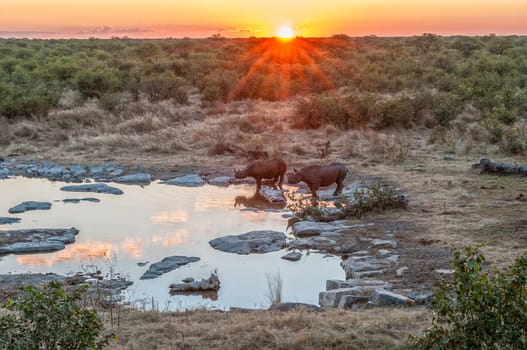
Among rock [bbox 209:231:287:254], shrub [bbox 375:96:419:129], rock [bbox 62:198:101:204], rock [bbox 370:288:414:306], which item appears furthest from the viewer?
shrub [bbox 375:96:419:129]

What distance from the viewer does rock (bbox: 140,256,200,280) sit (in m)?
9.48

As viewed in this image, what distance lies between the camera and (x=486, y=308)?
455 centimetres

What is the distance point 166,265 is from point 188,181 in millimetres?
6350

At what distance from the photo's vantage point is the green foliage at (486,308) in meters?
4.49

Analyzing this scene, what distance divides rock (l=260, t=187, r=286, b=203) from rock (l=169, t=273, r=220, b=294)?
5.48m

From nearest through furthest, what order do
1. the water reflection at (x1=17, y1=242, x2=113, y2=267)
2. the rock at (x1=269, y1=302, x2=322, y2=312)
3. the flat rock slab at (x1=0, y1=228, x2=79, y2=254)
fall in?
the rock at (x1=269, y1=302, x2=322, y2=312) < the water reflection at (x1=17, y1=242, x2=113, y2=267) < the flat rock slab at (x1=0, y1=228, x2=79, y2=254)

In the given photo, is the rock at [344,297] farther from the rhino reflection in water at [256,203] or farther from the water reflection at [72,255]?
the rhino reflection in water at [256,203]

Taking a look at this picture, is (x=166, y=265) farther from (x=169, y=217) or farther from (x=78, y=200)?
(x=78, y=200)

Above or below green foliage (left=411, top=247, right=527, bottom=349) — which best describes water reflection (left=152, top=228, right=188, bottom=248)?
below

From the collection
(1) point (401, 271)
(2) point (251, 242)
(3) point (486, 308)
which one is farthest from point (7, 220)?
(3) point (486, 308)

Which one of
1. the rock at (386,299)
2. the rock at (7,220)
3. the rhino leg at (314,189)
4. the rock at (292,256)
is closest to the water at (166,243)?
the rock at (292,256)

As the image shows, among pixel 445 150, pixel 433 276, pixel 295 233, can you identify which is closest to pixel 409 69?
pixel 445 150

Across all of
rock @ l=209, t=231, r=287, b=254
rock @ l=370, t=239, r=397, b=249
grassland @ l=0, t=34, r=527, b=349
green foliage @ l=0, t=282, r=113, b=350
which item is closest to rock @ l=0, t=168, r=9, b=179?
grassland @ l=0, t=34, r=527, b=349

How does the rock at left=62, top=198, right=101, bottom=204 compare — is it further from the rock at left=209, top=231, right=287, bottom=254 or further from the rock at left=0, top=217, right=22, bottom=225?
the rock at left=209, top=231, right=287, bottom=254
